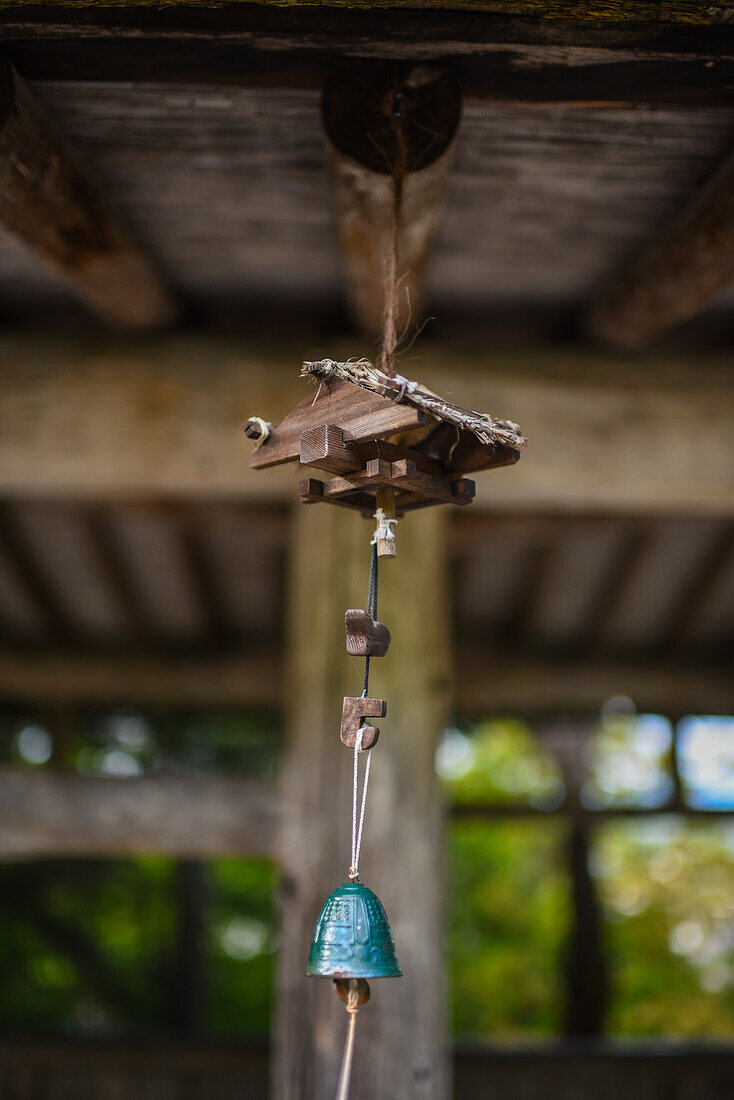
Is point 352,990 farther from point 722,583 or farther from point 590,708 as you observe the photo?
point 590,708

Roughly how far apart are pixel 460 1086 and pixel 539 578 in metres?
2.72

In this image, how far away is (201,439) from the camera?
8.36ft

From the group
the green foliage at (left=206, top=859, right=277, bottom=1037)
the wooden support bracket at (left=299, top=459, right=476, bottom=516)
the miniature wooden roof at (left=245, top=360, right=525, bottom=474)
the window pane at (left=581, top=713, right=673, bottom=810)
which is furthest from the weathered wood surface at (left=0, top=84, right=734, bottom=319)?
the window pane at (left=581, top=713, right=673, bottom=810)

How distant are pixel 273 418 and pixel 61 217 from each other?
844 millimetres

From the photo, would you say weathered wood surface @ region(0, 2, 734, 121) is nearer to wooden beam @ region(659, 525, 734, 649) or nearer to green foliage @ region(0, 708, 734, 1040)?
wooden beam @ region(659, 525, 734, 649)

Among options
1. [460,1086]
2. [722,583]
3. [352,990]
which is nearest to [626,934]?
[460,1086]

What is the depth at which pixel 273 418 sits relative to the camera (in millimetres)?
2551

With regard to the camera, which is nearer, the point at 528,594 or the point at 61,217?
the point at 61,217

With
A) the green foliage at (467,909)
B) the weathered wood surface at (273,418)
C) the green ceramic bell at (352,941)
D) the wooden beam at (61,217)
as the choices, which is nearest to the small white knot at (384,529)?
the green ceramic bell at (352,941)

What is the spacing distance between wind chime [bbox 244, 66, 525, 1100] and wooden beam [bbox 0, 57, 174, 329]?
0.59 meters

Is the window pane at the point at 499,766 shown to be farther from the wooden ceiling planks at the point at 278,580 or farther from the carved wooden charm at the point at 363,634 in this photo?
the carved wooden charm at the point at 363,634

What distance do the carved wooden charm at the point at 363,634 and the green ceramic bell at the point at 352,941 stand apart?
1.23ft

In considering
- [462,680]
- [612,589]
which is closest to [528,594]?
[612,589]

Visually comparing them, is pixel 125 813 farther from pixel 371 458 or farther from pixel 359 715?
pixel 371 458
